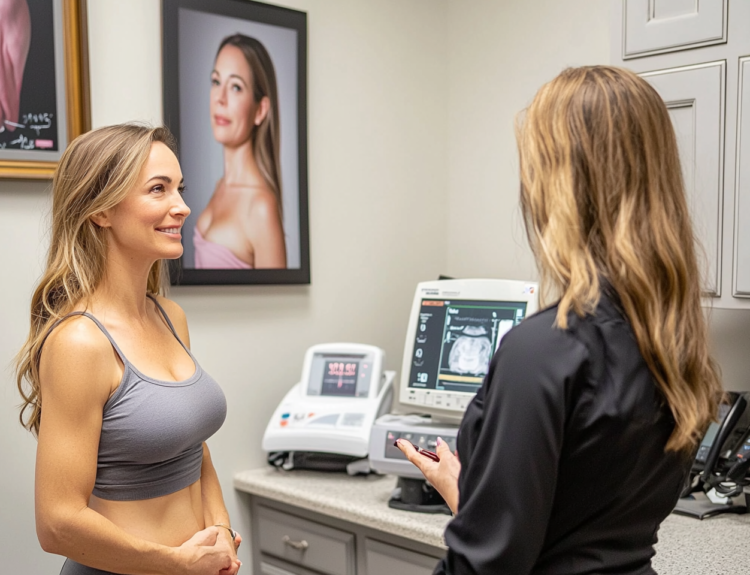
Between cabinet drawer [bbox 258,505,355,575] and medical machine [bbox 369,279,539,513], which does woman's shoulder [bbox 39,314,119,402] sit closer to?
medical machine [bbox 369,279,539,513]

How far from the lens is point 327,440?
7.22ft

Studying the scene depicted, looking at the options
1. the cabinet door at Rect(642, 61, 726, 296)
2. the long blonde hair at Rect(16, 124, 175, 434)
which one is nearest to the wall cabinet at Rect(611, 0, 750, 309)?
the cabinet door at Rect(642, 61, 726, 296)

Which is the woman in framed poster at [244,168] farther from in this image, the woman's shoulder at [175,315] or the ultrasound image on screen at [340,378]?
the woman's shoulder at [175,315]

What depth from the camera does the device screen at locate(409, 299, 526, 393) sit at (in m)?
2.04

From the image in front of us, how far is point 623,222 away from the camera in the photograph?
831mm

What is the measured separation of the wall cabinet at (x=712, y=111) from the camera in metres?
1.74

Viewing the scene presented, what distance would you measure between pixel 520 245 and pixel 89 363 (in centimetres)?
177

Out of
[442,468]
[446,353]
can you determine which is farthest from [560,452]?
[446,353]

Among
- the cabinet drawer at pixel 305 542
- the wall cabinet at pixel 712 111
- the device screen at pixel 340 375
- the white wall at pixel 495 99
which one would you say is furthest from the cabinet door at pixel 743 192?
the cabinet drawer at pixel 305 542

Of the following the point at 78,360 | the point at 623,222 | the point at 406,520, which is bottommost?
the point at 406,520

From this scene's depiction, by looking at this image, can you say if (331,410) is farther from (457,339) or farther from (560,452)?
(560,452)

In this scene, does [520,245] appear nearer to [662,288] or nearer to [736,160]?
[736,160]

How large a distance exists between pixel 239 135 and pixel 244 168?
10cm

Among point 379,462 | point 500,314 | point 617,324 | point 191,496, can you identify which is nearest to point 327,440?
point 379,462
